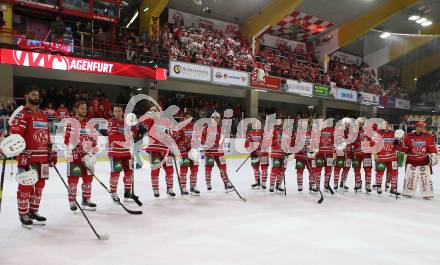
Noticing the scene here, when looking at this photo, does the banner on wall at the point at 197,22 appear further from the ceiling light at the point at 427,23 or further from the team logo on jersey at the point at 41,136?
the team logo on jersey at the point at 41,136

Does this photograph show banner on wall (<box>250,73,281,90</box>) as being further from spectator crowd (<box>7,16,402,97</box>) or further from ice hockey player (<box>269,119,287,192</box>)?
ice hockey player (<box>269,119,287,192</box>)

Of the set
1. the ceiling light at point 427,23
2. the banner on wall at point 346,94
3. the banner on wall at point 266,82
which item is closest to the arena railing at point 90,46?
the banner on wall at point 266,82

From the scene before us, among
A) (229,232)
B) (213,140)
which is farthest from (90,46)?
(229,232)

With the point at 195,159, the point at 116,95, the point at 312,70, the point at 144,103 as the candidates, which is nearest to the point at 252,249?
the point at 195,159

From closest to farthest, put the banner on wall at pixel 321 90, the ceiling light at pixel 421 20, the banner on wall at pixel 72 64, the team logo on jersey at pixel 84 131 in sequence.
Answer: the team logo on jersey at pixel 84 131 → the banner on wall at pixel 72 64 → the banner on wall at pixel 321 90 → the ceiling light at pixel 421 20

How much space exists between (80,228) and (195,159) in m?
2.51

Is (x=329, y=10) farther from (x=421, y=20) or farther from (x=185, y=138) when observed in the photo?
(x=185, y=138)

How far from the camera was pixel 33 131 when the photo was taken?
440 cm

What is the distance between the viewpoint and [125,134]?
567 cm

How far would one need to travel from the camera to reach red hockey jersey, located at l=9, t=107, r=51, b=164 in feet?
13.9

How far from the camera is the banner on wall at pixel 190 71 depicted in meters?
15.1

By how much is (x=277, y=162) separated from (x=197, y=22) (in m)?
14.7

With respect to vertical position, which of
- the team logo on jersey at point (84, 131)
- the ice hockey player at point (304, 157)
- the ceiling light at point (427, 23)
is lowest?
the ice hockey player at point (304, 157)

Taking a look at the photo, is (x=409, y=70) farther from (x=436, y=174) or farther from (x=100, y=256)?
(x=100, y=256)
